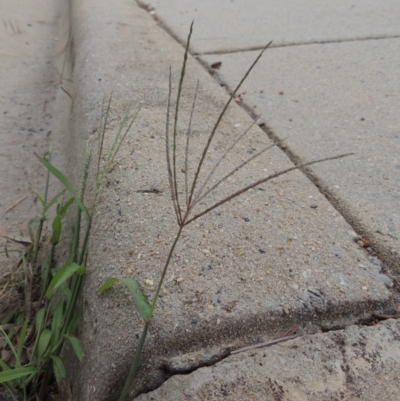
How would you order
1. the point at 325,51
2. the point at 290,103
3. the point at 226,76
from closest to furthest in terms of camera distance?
1. the point at 290,103
2. the point at 226,76
3. the point at 325,51

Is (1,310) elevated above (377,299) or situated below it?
below

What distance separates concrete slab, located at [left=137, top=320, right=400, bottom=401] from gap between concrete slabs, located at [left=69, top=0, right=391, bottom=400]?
0.04 metres

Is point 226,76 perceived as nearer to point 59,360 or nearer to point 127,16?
point 127,16

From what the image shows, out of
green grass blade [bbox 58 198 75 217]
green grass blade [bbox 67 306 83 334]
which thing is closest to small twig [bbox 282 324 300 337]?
green grass blade [bbox 67 306 83 334]

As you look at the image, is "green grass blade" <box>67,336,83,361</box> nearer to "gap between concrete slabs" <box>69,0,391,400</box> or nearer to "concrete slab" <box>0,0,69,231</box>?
"gap between concrete slabs" <box>69,0,391,400</box>

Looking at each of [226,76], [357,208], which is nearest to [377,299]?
[357,208]

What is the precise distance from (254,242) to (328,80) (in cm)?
99

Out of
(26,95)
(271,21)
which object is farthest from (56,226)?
(271,21)

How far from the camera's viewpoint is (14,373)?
34.6 inches

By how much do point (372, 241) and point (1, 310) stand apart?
0.86 m

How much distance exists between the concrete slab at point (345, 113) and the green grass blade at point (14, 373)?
2.44ft

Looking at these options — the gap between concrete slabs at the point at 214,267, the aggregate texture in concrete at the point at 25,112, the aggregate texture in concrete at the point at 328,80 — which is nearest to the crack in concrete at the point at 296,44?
the aggregate texture in concrete at the point at 328,80

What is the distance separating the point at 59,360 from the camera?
37.4 inches

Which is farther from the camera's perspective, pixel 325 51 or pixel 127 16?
pixel 127 16
